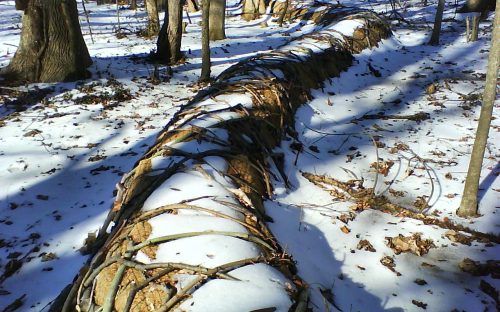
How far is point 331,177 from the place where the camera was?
4.39 meters

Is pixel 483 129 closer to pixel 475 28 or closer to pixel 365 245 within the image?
pixel 365 245

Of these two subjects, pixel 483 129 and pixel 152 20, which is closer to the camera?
pixel 483 129

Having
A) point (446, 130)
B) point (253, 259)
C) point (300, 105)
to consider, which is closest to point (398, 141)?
point (446, 130)

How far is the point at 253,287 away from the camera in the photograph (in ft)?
6.39

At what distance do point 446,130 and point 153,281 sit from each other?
5.16 metres

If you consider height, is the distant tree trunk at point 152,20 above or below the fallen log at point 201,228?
above

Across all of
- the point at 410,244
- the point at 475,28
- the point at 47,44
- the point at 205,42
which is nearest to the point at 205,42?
the point at 205,42

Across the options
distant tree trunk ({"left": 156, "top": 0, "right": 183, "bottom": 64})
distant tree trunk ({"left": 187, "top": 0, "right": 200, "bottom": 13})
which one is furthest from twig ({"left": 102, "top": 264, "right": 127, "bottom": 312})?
distant tree trunk ({"left": 187, "top": 0, "right": 200, "bottom": 13})

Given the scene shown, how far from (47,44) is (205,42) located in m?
2.80

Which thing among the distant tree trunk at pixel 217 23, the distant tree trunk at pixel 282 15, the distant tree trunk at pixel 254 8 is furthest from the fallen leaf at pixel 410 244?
the distant tree trunk at pixel 254 8

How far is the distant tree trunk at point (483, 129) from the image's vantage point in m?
3.50

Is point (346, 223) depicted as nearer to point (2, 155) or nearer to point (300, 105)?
point (300, 105)

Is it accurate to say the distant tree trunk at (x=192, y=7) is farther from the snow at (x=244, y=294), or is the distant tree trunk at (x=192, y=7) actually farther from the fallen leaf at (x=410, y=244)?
the snow at (x=244, y=294)

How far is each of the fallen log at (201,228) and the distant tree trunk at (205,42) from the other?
3124 mm
